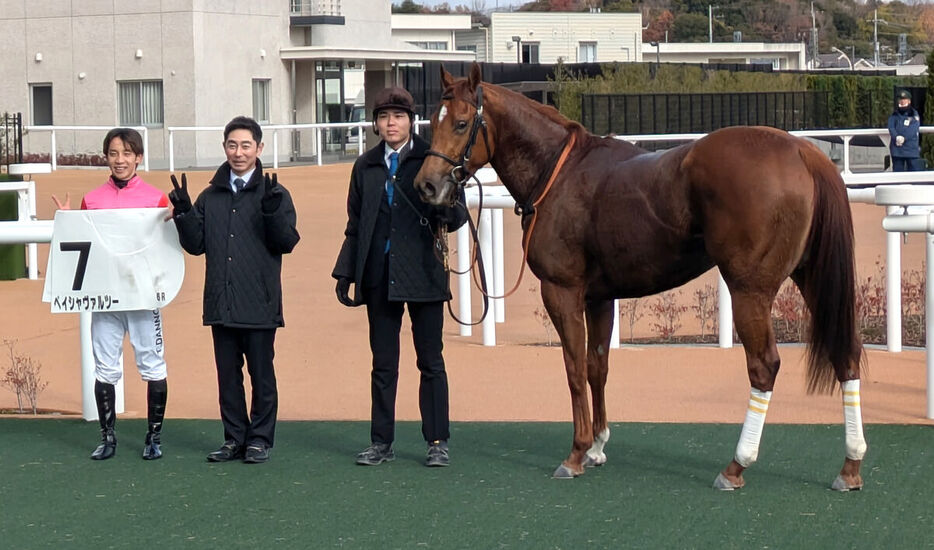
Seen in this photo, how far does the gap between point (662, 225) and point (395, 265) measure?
1.22 metres

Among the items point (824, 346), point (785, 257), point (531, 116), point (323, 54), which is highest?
point (323, 54)

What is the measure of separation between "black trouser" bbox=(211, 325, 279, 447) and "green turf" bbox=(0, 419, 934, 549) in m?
0.17

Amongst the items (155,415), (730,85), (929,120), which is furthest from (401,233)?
(730,85)

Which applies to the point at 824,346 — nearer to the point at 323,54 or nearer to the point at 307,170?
the point at 307,170

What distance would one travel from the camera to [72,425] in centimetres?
714

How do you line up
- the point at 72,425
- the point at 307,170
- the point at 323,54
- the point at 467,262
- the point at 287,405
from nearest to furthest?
the point at 72,425, the point at 287,405, the point at 467,262, the point at 307,170, the point at 323,54

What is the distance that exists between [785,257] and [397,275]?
1.71 metres

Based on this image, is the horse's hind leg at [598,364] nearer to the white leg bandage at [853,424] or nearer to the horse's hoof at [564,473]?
the horse's hoof at [564,473]

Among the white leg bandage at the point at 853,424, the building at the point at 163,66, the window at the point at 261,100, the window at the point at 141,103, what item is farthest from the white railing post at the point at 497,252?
the window at the point at 261,100

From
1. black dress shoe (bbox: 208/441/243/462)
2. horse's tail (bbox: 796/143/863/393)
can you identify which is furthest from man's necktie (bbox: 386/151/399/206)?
horse's tail (bbox: 796/143/863/393)

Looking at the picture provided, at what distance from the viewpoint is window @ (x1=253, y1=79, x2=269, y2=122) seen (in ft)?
108

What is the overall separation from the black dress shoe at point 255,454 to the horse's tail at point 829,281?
8.00ft

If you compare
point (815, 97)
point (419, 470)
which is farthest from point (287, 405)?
point (815, 97)

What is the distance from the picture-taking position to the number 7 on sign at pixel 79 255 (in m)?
6.23
